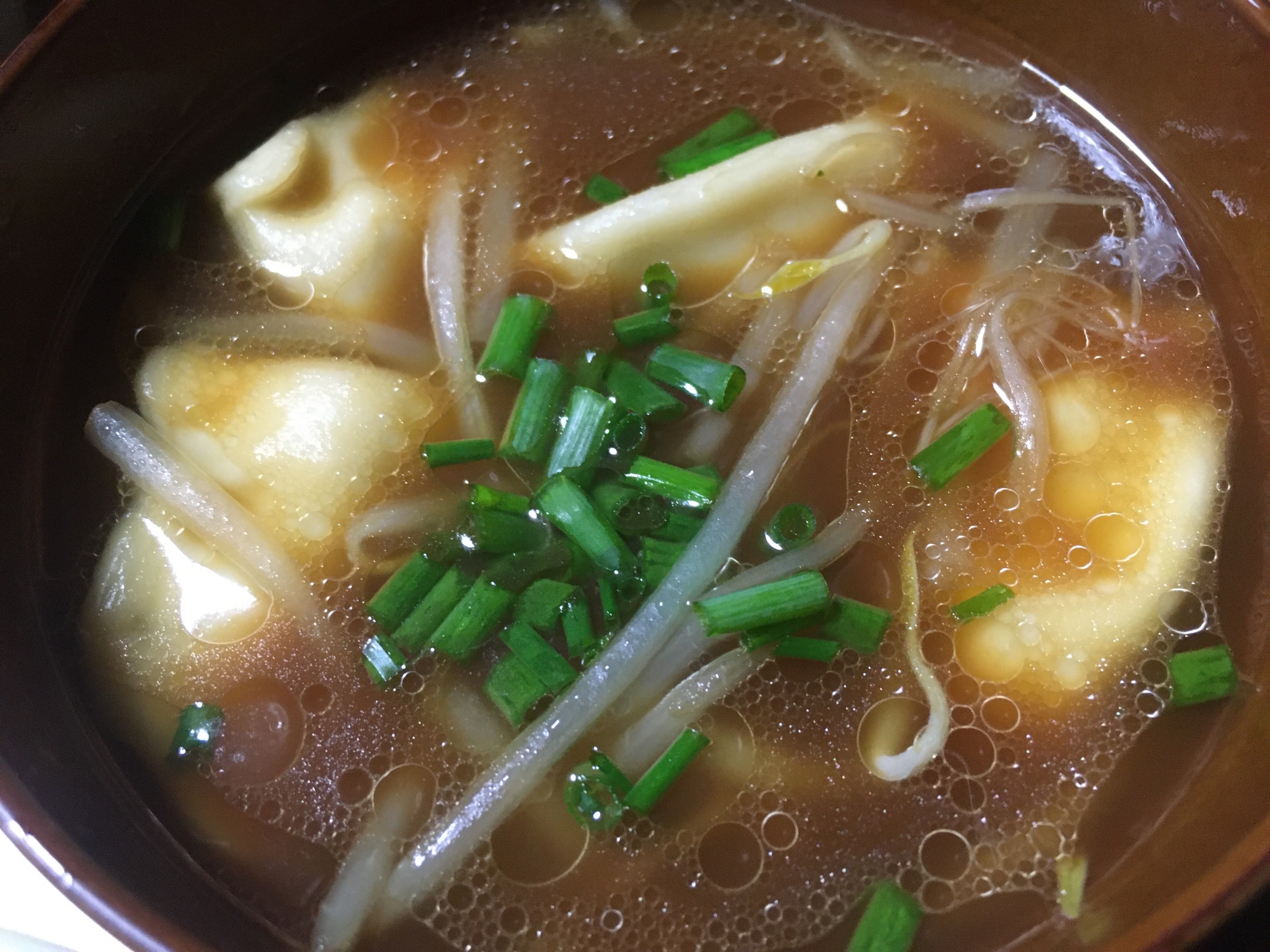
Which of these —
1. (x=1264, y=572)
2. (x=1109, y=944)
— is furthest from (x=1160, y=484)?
(x=1109, y=944)

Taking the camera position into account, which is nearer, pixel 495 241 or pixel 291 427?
pixel 291 427

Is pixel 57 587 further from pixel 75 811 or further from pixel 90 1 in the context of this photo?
pixel 90 1

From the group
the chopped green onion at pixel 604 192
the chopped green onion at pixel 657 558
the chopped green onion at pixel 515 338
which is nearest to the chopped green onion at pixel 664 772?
the chopped green onion at pixel 657 558

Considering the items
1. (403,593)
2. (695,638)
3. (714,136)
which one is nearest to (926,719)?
(695,638)

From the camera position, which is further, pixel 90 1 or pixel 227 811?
pixel 90 1

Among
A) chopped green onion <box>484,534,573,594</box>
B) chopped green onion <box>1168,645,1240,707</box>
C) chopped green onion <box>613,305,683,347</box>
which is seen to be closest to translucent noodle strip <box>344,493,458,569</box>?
chopped green onion <box>484,534,573,594</box>

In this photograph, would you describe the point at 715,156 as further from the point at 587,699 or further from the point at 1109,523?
the point at 587,699
